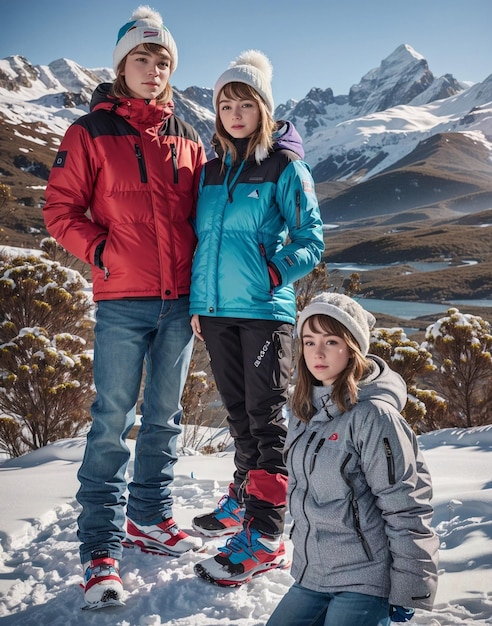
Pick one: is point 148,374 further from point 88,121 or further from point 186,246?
point 88,121

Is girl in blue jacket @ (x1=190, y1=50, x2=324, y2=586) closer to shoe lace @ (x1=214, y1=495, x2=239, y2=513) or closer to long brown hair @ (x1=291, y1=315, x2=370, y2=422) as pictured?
shoe lace @ (x1=214, y1=495, x2=239, y2=513)

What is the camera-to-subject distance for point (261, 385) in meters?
1.73

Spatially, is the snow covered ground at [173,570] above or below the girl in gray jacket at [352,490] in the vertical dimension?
below

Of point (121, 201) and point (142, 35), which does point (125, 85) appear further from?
point (121, 201)

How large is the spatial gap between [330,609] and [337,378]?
0.53m

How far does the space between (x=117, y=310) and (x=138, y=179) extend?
1.44 feet

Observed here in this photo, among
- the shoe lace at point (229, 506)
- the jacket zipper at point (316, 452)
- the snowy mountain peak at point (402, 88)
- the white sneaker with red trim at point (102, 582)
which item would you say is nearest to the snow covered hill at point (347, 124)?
the snowy mountain peak at point (402, 88)

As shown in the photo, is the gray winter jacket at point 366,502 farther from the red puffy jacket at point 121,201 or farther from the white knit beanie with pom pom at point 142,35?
the white knit beanie with pom pom at point 142,35

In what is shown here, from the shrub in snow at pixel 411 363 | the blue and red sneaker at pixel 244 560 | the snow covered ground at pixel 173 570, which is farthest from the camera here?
the shrub in snow at pixel 411 363

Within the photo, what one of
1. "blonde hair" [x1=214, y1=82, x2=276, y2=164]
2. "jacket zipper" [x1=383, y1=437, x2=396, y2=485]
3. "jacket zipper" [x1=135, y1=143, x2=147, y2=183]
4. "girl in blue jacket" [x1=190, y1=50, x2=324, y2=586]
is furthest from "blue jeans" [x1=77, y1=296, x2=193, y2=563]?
"jacket zipper" [x1=383, y1=437, x2=396, y2=485]

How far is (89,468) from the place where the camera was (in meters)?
1.68

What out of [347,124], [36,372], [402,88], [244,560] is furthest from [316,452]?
[402,88]

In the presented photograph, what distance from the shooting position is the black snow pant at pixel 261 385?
1.72 m

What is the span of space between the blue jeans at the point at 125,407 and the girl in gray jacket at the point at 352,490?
588mm
